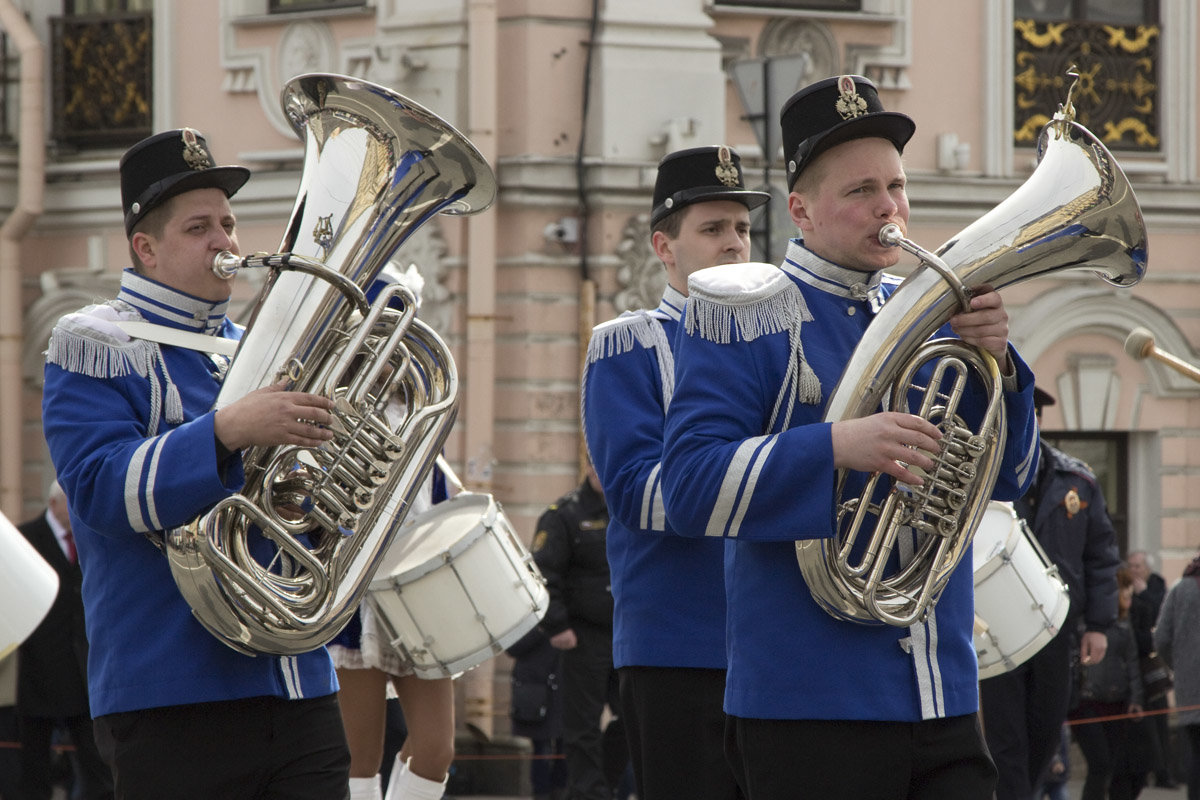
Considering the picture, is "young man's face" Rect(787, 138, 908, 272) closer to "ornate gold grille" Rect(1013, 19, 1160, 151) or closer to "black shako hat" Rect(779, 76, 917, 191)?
"black shako hat" Rect(779, 76, 917, 191)

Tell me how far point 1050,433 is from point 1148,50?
2972 mm

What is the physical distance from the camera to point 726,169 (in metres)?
5.49

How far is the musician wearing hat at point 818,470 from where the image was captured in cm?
351

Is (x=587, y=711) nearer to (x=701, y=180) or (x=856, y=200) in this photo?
(x=701, y=180)

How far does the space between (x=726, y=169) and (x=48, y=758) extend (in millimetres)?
5406

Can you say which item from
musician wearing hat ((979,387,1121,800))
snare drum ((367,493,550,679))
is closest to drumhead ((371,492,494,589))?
Result: snare drum ((367,493,550,679))

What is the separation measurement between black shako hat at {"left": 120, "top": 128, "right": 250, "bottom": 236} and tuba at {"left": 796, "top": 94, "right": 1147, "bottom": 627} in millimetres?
1624

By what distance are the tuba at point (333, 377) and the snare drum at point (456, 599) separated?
167 cm

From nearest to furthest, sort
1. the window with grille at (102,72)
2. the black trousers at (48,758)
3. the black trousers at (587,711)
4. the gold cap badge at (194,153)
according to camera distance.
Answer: the gold cap badge at (194,153) → the black trousers at (48,758) → the black trousers at (587,711) → the window with grille at (102,72)


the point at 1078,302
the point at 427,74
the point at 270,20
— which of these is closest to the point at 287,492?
the point at 427,74

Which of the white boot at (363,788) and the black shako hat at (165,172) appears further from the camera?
the white boot at (363,788)

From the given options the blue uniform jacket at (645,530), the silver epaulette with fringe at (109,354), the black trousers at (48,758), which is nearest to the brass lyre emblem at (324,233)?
the silver epaulette with fringe at (109,354)

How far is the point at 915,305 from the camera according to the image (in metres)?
3.57

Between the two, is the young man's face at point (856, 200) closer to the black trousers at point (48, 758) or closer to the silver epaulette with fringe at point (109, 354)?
the silver epaulette with fringe at point (109, 354)
